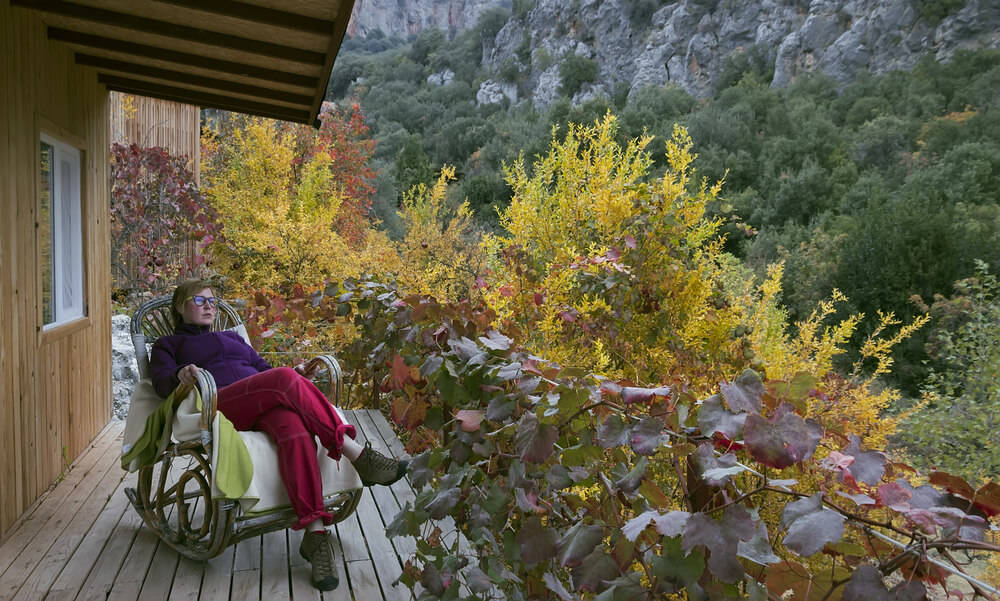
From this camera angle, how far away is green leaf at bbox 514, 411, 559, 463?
113 centimetres

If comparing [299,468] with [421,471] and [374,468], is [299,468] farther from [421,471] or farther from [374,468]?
[421,471]

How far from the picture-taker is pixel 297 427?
2.31m

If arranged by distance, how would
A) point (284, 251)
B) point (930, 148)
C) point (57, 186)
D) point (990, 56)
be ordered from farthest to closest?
point (990, 56), point (930, 148), point (284, 251), point (57, 186)

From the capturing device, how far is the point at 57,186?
3.30 meters

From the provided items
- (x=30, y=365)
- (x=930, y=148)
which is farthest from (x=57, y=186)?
(x=930, y=148)

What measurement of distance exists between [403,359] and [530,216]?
170 cm

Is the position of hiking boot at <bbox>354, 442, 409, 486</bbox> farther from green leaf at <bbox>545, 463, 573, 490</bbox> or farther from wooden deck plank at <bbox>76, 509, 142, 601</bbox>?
Result: green leaf at <bbox>545, 463, 573, 490</bbox>

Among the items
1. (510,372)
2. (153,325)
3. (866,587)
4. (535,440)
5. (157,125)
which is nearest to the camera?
(866,587)

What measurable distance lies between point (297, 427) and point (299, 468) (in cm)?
14

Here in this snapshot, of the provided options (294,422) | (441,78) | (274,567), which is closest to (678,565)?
(294,422)

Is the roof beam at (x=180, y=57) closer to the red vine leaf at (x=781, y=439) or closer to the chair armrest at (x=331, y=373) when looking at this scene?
the chair armrest at (x=331, y=373)

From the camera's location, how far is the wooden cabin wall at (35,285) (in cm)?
252

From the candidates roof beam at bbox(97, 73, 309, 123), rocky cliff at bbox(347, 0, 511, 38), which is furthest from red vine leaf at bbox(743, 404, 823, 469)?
rocky cliff at bbox(347, 0, 511, 38)

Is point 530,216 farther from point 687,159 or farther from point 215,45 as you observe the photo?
point 215,45
